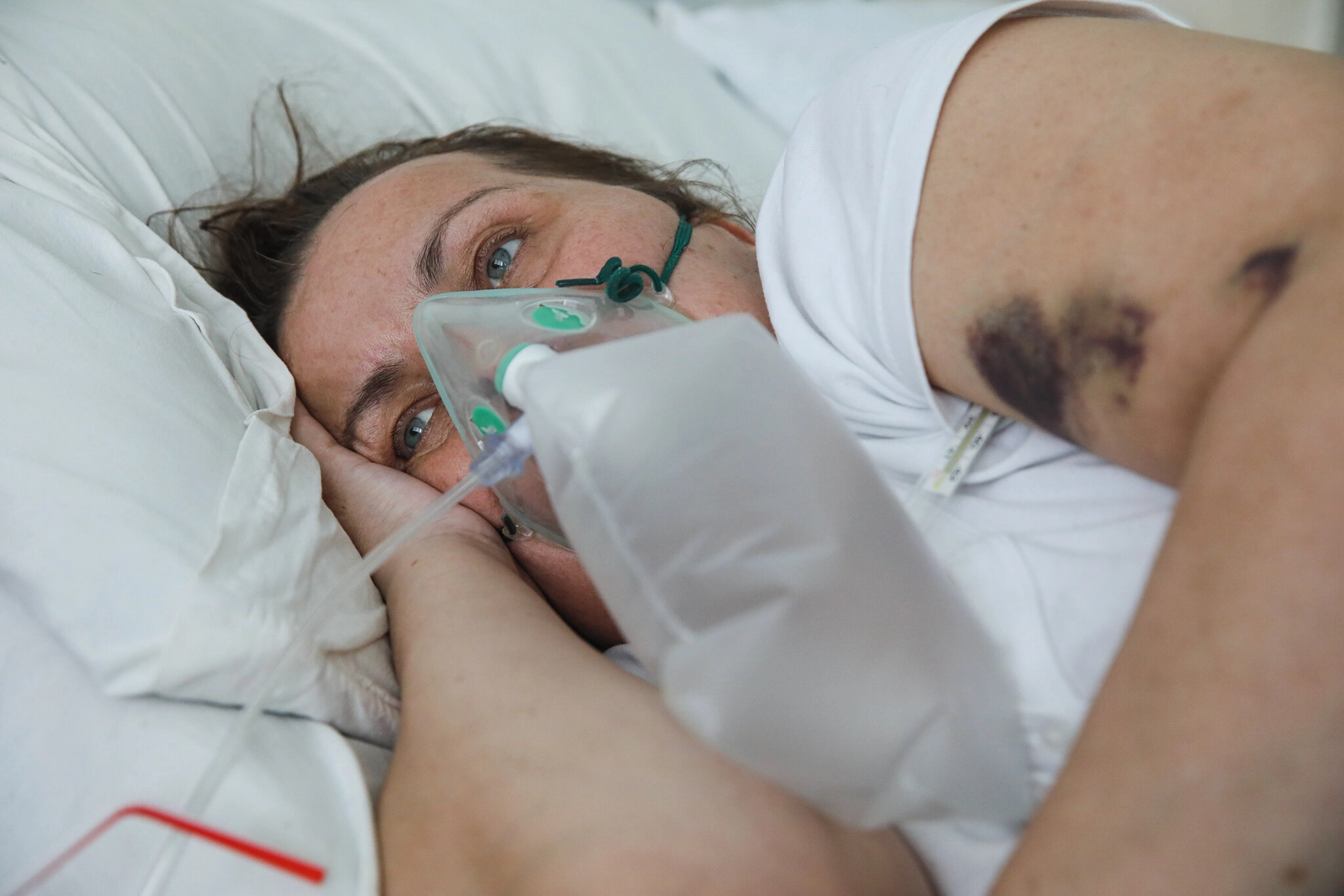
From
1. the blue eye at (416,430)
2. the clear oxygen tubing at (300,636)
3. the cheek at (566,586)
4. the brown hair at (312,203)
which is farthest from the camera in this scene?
the brown hair at (312,203)

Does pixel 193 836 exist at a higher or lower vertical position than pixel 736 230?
lower

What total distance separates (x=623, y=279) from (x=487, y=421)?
22 centimetres

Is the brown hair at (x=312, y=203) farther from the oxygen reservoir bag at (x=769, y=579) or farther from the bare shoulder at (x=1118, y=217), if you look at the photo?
the oxygen reservoir bag at (x=769, y=579)

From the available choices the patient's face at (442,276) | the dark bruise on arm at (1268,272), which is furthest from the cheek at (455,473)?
the dark bruise on arm at (1268,272)

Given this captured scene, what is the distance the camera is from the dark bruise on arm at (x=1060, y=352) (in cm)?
66

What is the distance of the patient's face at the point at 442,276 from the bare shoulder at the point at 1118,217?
317 mm

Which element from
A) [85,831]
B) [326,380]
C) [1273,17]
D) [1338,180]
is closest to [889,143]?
[1338,180]

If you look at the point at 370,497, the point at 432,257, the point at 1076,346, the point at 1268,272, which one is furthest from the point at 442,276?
the point at 1268,272

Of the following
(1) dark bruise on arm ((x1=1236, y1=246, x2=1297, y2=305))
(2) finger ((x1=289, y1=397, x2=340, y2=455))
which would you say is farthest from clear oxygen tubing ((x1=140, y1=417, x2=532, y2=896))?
(1) dark bruise on arm ((x1=1236, y1=246, x2=1297, y2=305))

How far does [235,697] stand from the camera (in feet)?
2.59

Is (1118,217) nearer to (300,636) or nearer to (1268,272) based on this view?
(1268,272)

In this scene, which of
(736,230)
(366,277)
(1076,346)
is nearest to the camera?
(1076,346)

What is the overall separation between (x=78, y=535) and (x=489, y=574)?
356 millimetres

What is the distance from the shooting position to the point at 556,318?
89 centimetres
